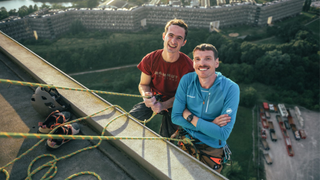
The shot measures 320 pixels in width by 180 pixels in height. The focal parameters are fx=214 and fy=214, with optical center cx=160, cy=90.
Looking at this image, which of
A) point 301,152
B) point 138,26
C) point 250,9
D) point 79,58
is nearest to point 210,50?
point 301,152

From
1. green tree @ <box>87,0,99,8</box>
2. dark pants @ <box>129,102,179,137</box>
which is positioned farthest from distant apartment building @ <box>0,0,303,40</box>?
dark pants @ <box>129,102,179,137</box>

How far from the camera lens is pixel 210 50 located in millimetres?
3355

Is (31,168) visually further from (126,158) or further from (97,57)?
(97,57)

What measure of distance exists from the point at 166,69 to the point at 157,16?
50.7 meters

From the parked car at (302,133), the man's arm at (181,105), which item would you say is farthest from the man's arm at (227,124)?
the parked car at (302,133)

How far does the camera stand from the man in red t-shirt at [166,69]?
13.2 feet

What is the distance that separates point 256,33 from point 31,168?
5170cm

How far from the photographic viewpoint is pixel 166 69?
4293mm

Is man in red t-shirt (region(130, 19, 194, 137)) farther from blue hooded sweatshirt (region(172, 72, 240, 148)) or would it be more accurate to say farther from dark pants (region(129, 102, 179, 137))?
blue hooded sweatshirt (region(172, 72, 240, 148))

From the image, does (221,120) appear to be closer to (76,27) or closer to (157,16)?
(76,27)

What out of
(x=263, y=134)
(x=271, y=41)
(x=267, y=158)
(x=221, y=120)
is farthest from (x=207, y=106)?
(x=271, y=41)

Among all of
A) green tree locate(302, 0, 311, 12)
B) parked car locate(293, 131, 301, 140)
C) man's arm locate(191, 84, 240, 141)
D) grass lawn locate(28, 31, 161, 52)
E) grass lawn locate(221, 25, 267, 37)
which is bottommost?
parked car locate(293, 131, 301, 140)

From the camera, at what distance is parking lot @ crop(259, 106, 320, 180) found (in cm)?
2128

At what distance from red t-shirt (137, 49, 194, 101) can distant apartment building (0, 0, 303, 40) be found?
154 ft
